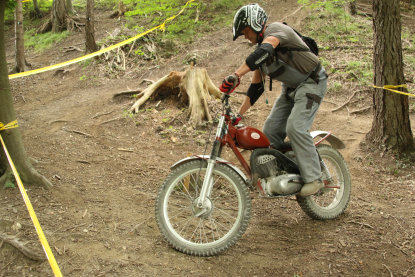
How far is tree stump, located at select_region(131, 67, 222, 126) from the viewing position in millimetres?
6578

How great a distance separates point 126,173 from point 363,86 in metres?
6.46

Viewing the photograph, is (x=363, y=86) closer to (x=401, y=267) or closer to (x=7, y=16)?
(x=401, y=267)

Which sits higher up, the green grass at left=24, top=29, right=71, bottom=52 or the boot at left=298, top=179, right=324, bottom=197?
the green grass at left=24, top=29, right=71, bottom=52

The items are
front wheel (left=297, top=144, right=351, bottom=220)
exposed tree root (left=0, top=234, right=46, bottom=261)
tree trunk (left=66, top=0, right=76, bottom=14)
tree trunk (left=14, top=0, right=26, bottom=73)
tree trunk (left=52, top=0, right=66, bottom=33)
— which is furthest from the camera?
tree trunk (left=66, top=0, right=76, bottom=14)

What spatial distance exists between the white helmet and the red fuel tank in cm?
103

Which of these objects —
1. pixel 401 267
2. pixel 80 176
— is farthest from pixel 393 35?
pixel 80 176

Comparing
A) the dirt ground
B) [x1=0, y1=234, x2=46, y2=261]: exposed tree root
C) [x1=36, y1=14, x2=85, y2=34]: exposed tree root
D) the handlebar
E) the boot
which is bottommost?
the dirt ground

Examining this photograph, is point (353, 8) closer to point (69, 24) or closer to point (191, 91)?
point (191, 91)

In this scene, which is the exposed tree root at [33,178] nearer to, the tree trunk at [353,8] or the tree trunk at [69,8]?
the tree trunk at [353,8]

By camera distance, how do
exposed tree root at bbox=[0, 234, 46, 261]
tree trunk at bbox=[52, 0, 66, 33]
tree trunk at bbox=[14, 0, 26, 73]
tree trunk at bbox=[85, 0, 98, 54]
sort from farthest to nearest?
tree trunk at bbox=[52, 0, 66, 33] → tree trunk at bbox=[85, 0, 98, 54] → tree trunk at bbox=[14, 0, 26, 73] → exposed tree root at bbox=[0, 234, 46, 261]

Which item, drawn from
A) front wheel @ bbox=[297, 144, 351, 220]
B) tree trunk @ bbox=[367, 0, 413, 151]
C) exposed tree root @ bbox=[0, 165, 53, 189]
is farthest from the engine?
tree trunk @ bbox=[367, 0, 413, 151]

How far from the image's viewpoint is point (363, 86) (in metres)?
7.89

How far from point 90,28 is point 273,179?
33.2 feet

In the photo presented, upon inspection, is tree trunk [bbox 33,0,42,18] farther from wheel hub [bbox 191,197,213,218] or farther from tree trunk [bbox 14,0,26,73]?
wheel hub [bbox 191,197,213,218]
